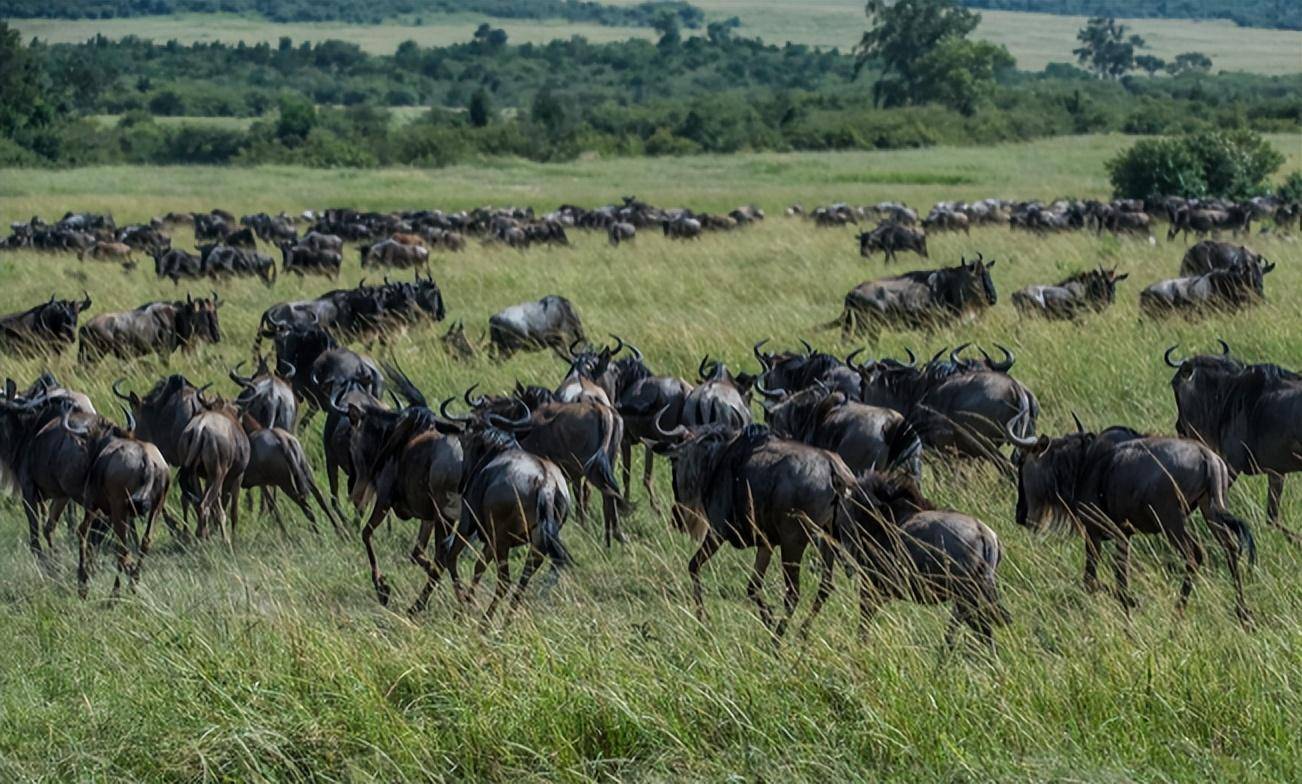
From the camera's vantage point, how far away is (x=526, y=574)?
653cm

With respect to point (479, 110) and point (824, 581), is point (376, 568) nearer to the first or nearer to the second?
point (824, 581)

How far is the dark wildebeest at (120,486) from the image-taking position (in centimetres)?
754

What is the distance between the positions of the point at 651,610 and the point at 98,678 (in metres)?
2.22

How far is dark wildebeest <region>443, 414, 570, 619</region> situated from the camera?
6547mm

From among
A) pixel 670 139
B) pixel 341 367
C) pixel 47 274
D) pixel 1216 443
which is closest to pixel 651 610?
pixel 1216 443

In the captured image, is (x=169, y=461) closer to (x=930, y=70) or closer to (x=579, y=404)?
(x=579, y=404)

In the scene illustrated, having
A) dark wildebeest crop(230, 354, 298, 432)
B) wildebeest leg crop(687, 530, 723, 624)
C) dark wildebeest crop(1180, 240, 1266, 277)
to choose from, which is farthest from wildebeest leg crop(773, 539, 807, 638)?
dark wildebeest crop(1180, 240, 1266, 277)

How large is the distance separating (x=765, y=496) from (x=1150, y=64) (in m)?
157

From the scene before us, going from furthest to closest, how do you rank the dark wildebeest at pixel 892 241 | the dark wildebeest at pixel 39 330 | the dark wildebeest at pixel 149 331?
1. the dark wildebeest at pixel 892 241
2. the dark wildebeest at pixel 39 330
3. the dark wildebeest at pixel 149 331

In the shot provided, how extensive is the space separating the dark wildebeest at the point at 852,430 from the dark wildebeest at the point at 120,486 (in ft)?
9.74

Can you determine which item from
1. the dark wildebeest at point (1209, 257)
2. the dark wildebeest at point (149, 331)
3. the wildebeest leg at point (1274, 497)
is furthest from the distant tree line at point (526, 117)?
the wildebeest leg at point (1274, 497)

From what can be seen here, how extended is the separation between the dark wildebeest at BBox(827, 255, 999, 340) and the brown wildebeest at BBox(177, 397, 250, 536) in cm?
682

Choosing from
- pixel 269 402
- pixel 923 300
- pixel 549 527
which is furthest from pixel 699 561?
pixel 923 300

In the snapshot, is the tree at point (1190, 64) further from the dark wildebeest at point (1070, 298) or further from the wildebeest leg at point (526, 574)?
the wildebeest leg at point (526, 574)
